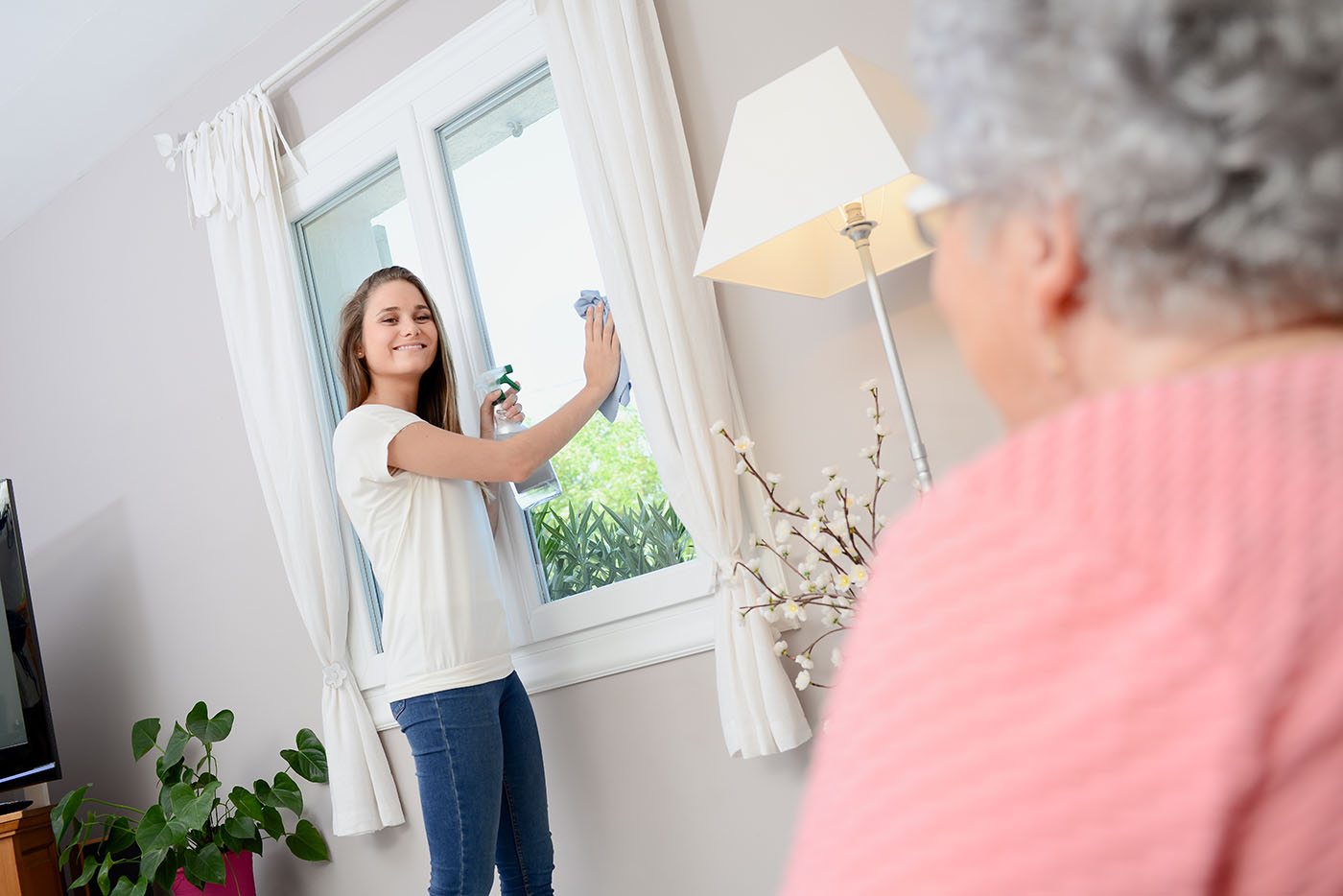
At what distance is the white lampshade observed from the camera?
5.14 feet

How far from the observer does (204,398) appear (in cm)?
332

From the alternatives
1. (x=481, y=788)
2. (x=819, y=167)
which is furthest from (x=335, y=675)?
(x=819, y=167)

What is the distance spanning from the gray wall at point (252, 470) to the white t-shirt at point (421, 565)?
405 millimetres

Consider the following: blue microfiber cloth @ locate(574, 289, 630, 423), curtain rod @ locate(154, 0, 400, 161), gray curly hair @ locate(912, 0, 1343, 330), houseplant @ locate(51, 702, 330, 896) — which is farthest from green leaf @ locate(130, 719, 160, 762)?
gray curly hair @ locate(912, 0, 1343, 330)

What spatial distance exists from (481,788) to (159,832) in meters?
1.25

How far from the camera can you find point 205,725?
9.67 feet

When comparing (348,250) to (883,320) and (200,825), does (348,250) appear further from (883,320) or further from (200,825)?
(883,320)

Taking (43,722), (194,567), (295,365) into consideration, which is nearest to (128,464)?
(194,567)

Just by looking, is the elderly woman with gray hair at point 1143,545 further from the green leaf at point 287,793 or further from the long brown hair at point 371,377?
the green leaf at point 287,793

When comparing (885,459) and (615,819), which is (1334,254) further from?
(615,819)

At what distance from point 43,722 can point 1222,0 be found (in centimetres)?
375

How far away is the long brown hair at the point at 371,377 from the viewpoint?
2406 millimetres

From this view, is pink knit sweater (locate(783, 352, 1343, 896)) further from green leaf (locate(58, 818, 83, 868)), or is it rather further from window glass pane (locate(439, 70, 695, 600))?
green leaf (locate(58, 818, 83, 868))

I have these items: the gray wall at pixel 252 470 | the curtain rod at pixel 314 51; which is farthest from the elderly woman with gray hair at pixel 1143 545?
the curtain rod at pixel 314 51
